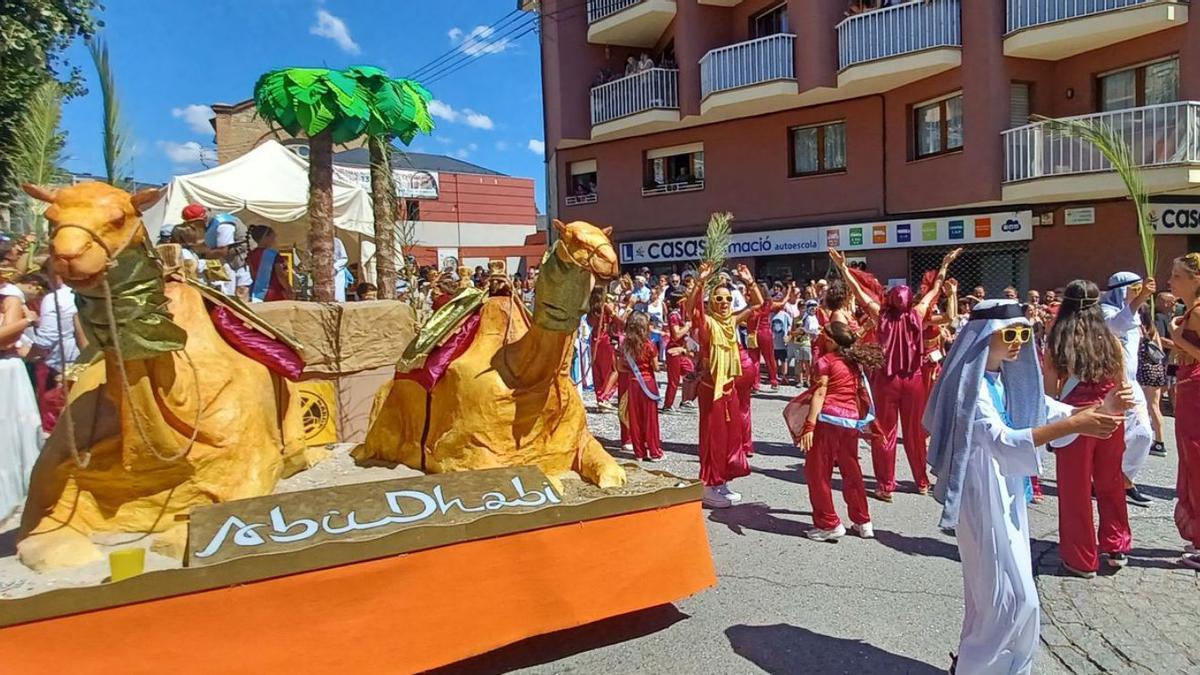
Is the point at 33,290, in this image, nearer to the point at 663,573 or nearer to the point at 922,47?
the point at 663,573

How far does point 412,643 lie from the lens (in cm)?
344

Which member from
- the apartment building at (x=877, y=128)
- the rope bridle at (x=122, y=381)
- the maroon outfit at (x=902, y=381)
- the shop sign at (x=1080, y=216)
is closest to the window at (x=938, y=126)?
the apartment building at (x=877, y=128)

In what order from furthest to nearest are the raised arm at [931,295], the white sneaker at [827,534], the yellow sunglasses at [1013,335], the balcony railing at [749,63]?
the balcony railing at [749,63]
the raised arm at [931,295]
the white sneaker at [827,534]
the yellow sunglasses at [1013,335]

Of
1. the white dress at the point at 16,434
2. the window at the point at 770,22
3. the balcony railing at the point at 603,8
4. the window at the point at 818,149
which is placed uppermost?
the balcony railing at the point at 603,8

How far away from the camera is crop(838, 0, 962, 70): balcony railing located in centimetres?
1620

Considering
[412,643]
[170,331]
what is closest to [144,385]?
[170,331]

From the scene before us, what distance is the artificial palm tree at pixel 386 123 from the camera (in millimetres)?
5652

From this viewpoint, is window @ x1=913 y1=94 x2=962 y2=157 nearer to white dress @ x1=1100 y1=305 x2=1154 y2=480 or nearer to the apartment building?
the apartment building

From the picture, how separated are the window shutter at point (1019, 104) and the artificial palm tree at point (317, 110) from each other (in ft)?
49.0

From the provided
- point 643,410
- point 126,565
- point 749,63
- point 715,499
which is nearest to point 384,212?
point 126,565

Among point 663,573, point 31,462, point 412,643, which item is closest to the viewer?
point 412,643

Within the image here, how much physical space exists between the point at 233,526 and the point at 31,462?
248cm

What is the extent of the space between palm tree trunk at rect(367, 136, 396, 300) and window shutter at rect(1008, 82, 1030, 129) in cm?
1445

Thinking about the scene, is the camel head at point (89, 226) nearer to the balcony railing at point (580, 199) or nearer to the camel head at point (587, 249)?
the camel head at point (587, 249)
